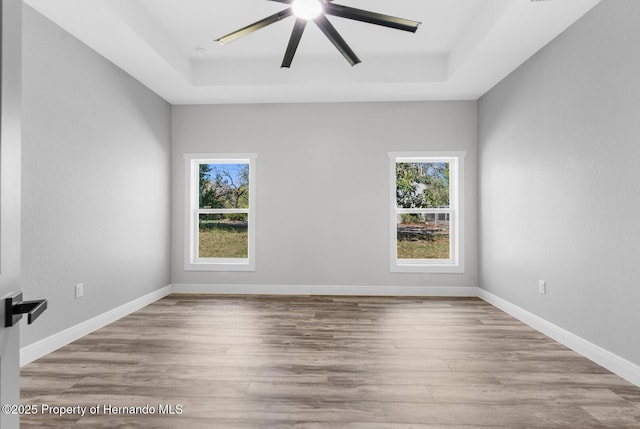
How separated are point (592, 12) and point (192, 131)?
445cm

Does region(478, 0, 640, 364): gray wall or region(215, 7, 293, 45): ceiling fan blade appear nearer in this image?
region(478, 0, 640, 364): gray wall

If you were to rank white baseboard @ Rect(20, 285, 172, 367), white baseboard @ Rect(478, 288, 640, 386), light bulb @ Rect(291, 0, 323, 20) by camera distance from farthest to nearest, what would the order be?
white baseboard @ Rect(20, 285, 172, 367) < light bulb @ Rect(291, 0, 323, 20) < white baseboard @ Rect(478, 288, 640, 386)

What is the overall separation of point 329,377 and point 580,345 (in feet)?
6.60

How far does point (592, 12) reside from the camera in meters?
2.63

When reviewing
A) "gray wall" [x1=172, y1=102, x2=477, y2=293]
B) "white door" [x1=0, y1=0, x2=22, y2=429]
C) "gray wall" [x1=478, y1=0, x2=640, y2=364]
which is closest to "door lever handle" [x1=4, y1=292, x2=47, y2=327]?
"white door" [x1=0, y1=0, x2=22, y2=429]

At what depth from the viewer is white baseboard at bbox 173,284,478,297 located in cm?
472

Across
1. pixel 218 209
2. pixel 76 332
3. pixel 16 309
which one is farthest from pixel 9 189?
pixel 218 209

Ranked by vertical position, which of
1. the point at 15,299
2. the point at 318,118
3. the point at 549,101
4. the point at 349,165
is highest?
the point at 318,118

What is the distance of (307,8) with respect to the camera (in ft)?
8.13

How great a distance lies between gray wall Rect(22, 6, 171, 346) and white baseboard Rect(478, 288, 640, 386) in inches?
162

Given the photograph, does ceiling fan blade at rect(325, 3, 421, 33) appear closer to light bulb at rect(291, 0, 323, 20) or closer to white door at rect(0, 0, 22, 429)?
light bulb at rect(291, 0, 323, 20)

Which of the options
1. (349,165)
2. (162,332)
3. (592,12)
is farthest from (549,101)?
(162,332)

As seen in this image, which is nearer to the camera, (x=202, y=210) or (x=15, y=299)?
(x=15, y=299)

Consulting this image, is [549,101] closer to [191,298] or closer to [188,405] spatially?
[188,405]
